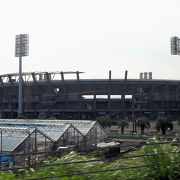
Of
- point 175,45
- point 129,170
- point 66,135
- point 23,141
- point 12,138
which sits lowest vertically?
point 66,135

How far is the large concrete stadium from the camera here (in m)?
52.1

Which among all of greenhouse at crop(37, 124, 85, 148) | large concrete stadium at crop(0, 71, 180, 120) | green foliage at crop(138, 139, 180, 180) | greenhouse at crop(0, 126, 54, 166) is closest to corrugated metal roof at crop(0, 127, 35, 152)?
greenhouse at crop(0, 126, 54, 166)

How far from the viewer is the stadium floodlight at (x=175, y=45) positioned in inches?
1499

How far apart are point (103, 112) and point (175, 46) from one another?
19.3 m

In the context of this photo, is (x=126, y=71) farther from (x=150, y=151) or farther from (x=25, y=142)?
(x=150, y=151)

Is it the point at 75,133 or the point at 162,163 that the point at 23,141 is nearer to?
the point at 75,133

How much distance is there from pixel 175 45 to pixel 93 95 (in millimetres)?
18893

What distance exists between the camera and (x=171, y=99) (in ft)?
180

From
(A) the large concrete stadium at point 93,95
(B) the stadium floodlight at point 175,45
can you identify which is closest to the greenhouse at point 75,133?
(B) the stadium floodlight at point 175,45

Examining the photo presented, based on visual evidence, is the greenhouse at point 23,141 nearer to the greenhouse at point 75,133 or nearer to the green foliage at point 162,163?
the greenhouse at point 75,133

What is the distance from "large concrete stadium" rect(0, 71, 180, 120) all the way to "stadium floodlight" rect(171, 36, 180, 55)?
13528 mm

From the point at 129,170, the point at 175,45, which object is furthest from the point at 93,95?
the point at 129,170

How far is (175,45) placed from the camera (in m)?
38.8

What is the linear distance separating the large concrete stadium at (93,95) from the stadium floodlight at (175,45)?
44.4 feet
